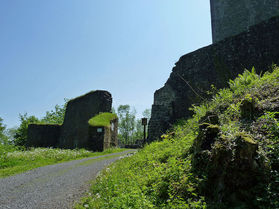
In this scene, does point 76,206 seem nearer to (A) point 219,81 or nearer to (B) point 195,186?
(B) point 195,186

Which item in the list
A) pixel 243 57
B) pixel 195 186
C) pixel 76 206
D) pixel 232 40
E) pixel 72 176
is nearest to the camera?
pixel 195 186

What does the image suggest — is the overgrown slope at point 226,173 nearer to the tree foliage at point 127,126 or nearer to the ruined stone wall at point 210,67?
the ruined stone wall at point 210,67

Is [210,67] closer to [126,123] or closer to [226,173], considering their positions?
[226,173]

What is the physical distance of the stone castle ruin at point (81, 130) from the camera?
14.8 metres

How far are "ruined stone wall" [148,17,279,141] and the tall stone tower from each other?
559 cm

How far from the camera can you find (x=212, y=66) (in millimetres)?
10102

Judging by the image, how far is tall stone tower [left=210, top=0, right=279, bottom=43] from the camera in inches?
553

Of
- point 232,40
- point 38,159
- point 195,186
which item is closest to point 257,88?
point 195,186

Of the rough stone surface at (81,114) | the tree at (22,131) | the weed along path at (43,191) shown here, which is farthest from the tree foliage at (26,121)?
the weed along path at (43,191)

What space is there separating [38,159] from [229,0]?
18.4 metres

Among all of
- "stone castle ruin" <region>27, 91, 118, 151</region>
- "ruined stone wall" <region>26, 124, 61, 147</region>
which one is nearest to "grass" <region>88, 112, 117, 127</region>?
"stone castle ruin" <region>27, 91, 118, 151</region>

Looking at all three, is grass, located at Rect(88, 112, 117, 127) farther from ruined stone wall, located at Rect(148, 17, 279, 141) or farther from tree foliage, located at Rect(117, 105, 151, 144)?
tree foliage, located at Rect(117, 105, 151, 144)

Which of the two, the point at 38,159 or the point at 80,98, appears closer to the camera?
the point at 38,159

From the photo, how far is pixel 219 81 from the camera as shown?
964cm
